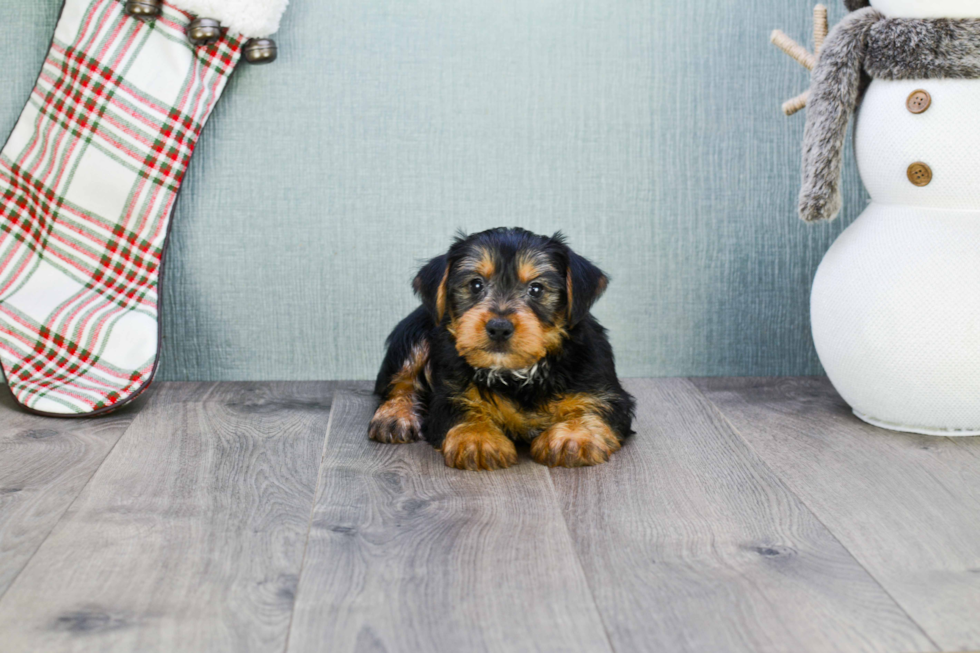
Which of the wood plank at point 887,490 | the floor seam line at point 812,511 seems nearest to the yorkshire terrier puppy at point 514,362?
the floor seam line at point 812,511

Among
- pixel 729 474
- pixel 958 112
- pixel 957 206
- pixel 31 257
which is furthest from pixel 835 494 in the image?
pixel 31 257

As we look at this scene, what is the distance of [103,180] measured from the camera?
2539 mm

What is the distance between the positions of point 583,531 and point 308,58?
160cm

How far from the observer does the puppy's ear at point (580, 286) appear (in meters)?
2.12

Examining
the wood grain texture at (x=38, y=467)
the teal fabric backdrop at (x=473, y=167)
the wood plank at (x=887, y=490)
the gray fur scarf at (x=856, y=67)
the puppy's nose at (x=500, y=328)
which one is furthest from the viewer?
the teal fabric backdrop at (x=473, y=167)

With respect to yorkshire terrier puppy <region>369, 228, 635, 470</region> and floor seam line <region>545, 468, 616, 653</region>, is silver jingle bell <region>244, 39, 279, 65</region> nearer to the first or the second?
yorkshire terrier puppy <region>369, 228, 635, 470</region>

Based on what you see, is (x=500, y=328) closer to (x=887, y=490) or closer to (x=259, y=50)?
(x=887, y=490)

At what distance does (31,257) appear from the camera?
2582 mm

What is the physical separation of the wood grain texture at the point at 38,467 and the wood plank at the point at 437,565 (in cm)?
49

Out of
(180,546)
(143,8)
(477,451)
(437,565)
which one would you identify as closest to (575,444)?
(477,451)

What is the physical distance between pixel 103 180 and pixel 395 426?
105 centimetres

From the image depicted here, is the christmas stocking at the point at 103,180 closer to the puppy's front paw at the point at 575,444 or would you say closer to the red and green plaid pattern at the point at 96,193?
the red and green plaid pattern at the point at 96,193

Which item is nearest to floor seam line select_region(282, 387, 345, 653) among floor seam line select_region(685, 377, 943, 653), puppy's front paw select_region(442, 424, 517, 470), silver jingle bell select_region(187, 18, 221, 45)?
puppy's front paw select_region(442, 424, 517, 470)

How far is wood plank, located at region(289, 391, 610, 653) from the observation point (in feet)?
4.46
